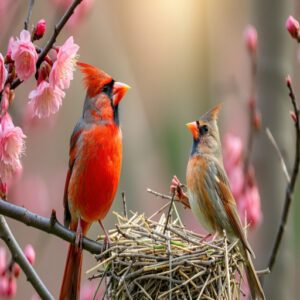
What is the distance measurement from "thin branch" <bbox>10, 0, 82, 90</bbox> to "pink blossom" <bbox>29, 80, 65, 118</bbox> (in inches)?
3.6

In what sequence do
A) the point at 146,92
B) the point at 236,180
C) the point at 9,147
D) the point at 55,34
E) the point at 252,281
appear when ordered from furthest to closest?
1. the point at 146,92
2. the point at 236,180
3. the point at 252,281
4. the point at 9,147
5. the point at 55,34

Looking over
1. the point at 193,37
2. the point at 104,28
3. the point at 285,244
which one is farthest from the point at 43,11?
the point at 285,244

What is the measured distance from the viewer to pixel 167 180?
8914 millimetres

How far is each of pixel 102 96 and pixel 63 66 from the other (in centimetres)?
102

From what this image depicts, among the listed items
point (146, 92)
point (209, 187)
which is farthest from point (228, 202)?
point (146, 92)

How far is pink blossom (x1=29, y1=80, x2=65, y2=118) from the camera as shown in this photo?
138 inches

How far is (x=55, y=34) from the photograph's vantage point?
3256mm

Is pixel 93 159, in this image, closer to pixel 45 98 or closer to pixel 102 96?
pixel 102 96

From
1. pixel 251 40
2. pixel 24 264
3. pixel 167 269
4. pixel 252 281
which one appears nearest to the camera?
pixel 167 269

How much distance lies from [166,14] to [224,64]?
98cm

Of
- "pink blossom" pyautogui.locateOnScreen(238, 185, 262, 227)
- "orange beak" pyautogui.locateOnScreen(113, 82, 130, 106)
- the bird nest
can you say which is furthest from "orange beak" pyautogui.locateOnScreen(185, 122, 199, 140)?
the bird nest

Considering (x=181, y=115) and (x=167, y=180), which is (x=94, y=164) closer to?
(x=167, y=180)

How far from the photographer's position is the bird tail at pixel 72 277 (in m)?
4.21

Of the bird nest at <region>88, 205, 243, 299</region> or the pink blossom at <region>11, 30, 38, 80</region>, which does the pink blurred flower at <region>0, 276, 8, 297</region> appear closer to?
the bird nest at <region>88, 205, 243, 299</region>
